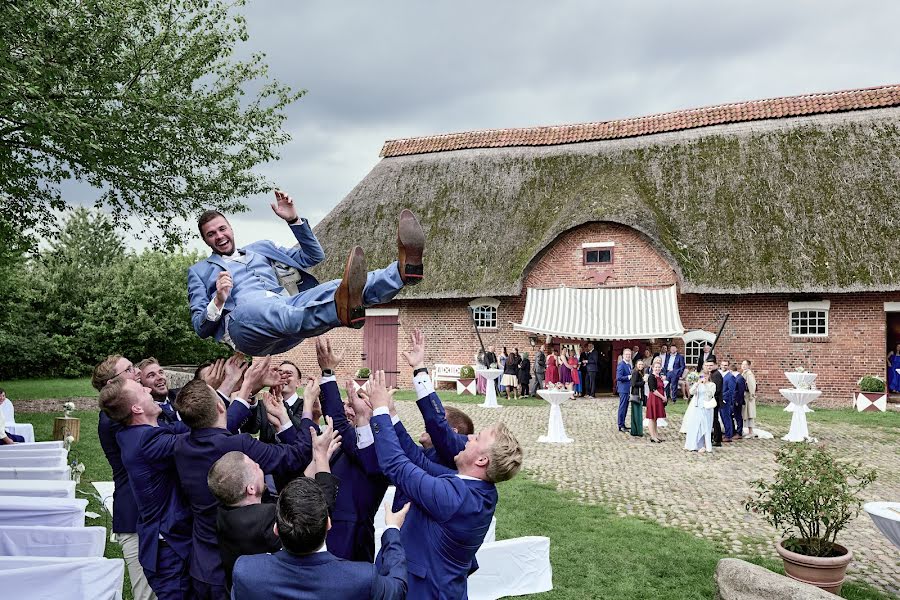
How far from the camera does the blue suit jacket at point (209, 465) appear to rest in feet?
13.0

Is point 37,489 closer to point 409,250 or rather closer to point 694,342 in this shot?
point 409,250

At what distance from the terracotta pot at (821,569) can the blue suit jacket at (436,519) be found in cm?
446

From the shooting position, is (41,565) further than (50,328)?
No

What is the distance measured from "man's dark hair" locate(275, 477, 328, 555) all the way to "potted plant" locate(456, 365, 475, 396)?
2024 centimetres

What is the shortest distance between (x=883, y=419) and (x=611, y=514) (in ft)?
40.7

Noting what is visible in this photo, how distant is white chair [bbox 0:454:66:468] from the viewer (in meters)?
9.05

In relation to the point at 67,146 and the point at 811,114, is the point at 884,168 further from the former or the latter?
the point at 67,146

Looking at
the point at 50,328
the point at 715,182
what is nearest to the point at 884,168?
the point at 715,182

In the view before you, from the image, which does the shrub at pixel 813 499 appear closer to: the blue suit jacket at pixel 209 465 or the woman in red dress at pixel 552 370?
the blue suit jacket at pixel 209 465

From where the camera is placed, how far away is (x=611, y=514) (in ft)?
31.6

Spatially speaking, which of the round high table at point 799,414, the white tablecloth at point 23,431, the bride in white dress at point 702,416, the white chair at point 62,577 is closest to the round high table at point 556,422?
the bride in white dress at point 702,416

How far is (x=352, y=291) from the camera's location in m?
3.92

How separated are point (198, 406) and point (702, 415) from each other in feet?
39.1

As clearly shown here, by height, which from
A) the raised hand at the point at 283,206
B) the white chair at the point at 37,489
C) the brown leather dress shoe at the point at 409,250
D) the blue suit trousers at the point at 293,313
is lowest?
the white chair at the point at 37,489
